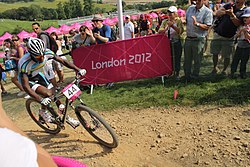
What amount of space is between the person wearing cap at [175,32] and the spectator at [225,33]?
84 centimetres

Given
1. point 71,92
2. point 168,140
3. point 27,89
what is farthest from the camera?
point 168,140

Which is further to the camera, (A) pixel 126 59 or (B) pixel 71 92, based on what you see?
(A) pixel 126 59

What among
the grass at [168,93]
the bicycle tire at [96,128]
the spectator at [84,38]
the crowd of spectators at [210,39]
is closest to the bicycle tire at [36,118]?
the bicycle tire at [96,128]

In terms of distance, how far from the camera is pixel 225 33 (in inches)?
239

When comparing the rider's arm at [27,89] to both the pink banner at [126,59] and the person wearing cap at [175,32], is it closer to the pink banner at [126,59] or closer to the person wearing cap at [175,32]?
the pink banner at [126,59]

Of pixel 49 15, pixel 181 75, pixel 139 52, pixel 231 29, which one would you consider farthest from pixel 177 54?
pixel 49 15

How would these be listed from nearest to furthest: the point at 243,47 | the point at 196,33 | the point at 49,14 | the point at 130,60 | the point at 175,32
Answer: the point at 243,47, the point at 196,33, the point at 175,32, the point at 130,60, the point at 49,14

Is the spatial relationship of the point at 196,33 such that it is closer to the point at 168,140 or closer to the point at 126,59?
the point at 126,59

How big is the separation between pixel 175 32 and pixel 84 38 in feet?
8.60

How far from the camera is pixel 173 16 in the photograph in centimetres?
630

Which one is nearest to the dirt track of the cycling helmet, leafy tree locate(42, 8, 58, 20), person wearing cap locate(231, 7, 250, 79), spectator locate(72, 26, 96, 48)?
person wearing cap locate(231, 7, 250, 79)

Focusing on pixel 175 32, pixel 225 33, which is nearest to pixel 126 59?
pixel 175 32

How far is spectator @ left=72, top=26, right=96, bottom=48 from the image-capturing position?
23.2 ft

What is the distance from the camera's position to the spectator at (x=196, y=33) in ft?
18.9
